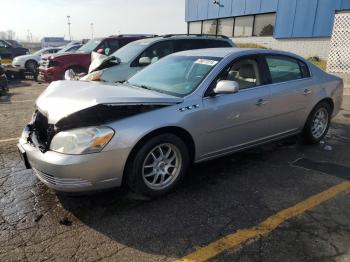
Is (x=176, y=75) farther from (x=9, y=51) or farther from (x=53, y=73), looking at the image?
(x=9, y=51)

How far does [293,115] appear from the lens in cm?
501

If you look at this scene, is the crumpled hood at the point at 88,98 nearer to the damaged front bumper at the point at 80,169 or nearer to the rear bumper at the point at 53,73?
the damaged front bumper at the point at 80,169

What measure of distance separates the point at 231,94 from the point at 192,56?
0.88 meters

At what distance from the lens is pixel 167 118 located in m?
3.56

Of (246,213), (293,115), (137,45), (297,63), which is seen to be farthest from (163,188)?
(137,45)

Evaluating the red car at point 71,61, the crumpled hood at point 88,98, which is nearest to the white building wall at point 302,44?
the red car at point 71,61

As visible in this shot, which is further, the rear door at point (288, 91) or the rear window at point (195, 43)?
the rear window at point (195, 43)

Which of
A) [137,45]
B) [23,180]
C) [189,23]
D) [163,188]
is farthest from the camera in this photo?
[189,23]

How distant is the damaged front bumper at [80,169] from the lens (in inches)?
123

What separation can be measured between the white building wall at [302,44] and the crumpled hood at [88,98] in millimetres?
19418

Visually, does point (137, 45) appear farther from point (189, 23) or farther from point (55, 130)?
point (189, 23)

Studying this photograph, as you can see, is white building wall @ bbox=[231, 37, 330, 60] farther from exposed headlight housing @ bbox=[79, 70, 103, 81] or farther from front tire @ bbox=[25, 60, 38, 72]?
exposed headlight housing @ bbox=[79, 70, 103, 81]

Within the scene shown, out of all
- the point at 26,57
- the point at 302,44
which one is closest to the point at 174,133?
the point at 26,57

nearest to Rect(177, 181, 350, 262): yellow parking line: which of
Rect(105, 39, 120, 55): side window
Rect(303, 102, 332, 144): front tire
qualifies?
Rect(303, 102, 332, 144): front tire
